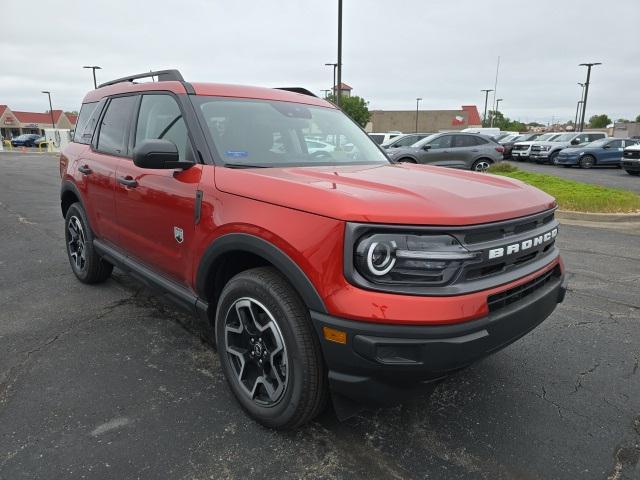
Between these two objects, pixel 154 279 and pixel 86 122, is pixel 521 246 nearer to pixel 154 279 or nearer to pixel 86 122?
pixel 154 279

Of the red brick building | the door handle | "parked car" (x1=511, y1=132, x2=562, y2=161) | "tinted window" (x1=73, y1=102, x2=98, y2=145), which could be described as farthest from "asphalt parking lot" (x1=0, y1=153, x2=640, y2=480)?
the red brick building

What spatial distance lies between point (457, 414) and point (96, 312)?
3.12 m

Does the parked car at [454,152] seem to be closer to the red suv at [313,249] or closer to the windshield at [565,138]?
the red suv at [313,249]

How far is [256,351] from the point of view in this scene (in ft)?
8.35

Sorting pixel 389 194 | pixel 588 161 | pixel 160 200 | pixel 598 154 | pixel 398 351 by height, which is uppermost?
pixel 389 194

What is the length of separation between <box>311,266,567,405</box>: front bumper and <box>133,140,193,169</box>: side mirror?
4.38 feet

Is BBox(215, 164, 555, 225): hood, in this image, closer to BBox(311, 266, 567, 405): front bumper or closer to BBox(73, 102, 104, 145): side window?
BBox(311, 266, 567, 405): front bumper

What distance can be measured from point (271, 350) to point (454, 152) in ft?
49.2

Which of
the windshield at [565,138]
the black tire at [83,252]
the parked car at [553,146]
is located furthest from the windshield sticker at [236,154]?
the windshield at [565,138]

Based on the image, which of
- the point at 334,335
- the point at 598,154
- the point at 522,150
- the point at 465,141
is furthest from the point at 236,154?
the point at 522,150

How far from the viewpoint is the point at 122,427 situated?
8.43 feet

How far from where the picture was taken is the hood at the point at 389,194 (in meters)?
2.04

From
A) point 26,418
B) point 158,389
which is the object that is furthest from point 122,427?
point 26,418

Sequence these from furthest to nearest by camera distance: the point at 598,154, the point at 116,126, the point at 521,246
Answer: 1. the point at 598,154
2. the point at 116,126
3. the point at 521,246
